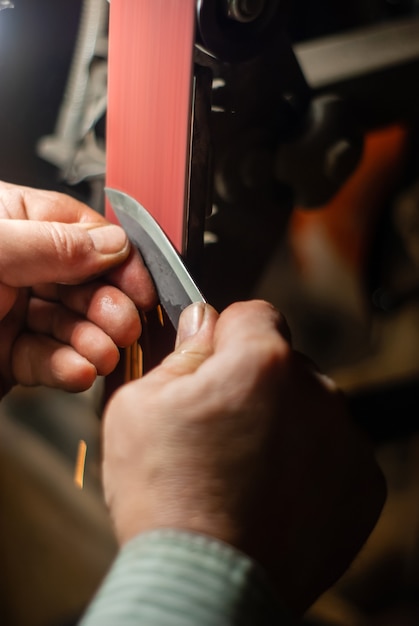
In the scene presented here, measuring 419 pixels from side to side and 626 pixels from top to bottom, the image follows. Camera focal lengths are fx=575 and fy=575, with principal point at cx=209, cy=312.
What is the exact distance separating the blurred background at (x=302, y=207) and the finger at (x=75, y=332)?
143 millimetres

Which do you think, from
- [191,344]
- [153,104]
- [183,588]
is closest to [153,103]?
[153,104]

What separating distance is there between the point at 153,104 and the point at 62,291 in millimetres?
260

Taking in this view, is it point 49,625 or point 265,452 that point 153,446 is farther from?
point 49,625

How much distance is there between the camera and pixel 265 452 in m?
0.37

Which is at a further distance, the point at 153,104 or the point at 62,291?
the point at 62,291

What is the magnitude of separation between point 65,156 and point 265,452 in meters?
0.59

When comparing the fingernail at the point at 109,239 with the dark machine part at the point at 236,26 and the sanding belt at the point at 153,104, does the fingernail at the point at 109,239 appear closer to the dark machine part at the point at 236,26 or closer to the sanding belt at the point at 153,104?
the sanding belt at the point at 153,104

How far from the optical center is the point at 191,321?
1.49 ft

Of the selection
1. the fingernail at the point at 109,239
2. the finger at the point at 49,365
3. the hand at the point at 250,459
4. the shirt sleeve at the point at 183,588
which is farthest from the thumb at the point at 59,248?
the shirt sleeve at the point at 183,588

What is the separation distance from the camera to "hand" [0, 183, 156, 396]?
59cm

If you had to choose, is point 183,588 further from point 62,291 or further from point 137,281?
point 62,291

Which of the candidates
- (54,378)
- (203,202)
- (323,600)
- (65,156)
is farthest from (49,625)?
(203,202)

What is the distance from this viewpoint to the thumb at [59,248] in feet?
1.93

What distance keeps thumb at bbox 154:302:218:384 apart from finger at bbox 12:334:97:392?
236 mm
